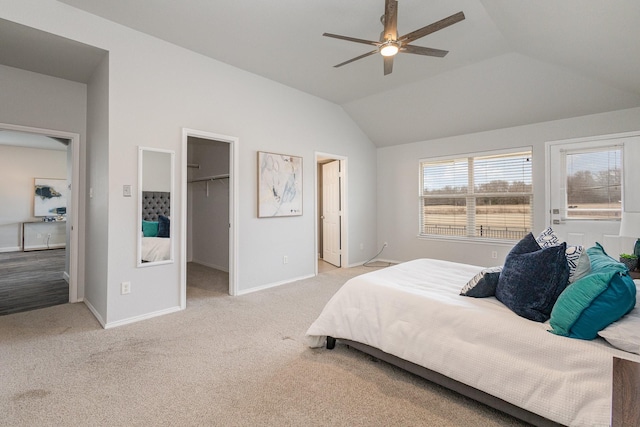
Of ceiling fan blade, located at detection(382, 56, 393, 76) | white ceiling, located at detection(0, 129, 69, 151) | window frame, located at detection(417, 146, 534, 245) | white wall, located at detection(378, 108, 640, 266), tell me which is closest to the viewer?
ceiling fan blade, located at detection(382, 56, 393, 76)

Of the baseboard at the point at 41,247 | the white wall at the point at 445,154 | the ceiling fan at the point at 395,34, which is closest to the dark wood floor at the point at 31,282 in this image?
the baseboard at the point at 41,247

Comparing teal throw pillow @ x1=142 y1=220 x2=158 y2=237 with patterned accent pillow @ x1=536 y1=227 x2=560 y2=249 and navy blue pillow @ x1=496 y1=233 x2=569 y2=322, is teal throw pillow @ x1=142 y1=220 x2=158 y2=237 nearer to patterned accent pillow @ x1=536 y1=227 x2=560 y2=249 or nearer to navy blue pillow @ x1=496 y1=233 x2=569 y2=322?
navy blue pillow @ x1=496 y1=233 x2=569 y2=322

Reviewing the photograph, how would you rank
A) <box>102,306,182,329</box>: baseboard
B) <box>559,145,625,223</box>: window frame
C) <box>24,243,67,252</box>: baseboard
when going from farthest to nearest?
<box>24,243,67,252</box>: baseboard
<box>559,145,625,223</box>: window frame
<box>102,306,182,329</box>: baseboard

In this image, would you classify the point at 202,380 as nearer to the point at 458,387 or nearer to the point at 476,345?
the point at 458,387

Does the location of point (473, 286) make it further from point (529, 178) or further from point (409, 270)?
point (529, 178)

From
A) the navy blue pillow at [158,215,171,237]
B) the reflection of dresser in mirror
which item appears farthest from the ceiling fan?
the reflection of dresser in mirror

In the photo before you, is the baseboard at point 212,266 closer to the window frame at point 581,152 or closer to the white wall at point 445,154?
the white wall at point 445,154

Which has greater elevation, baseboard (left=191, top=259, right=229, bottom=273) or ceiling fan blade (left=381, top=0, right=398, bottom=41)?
ceiling fan blade (left=381, top=0, right=398, bottom=41)

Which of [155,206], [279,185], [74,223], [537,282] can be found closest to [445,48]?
[279,185]

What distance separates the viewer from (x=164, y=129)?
3352 millimetres

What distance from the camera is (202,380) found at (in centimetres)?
206

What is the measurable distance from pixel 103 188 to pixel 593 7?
4.55 m

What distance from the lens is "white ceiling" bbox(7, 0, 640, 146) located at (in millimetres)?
2686

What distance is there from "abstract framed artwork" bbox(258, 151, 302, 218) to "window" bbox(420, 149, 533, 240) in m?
2.65
